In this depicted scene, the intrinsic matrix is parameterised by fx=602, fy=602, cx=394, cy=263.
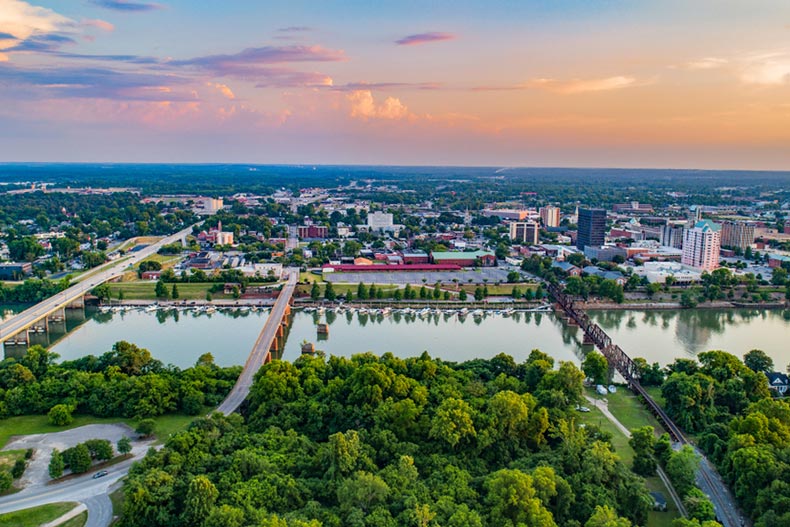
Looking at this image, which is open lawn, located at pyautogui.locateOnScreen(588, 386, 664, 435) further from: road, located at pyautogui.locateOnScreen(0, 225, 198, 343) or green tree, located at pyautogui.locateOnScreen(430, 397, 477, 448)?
road, located at pyautogui.locateOnScreen(0, 225, 198, 343)

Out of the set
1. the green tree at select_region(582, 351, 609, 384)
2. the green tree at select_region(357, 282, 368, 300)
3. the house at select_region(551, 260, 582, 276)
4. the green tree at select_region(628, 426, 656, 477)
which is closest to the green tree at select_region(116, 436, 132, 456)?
the green tree at select_region(628, 426, 656, 477)

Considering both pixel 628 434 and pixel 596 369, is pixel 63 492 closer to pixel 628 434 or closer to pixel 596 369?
pixel 628 434

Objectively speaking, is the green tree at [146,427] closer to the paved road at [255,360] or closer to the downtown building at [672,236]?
the paved road at [255,360]

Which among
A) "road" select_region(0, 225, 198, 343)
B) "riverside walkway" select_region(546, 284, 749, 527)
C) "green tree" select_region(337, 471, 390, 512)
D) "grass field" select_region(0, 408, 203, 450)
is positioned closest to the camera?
"green tree" select_region(337, 471, 390, 512)

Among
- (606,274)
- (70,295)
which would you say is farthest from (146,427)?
(606,274)

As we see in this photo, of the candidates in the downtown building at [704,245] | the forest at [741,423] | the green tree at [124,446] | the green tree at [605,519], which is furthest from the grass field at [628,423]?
the downtown building at [704,245]
